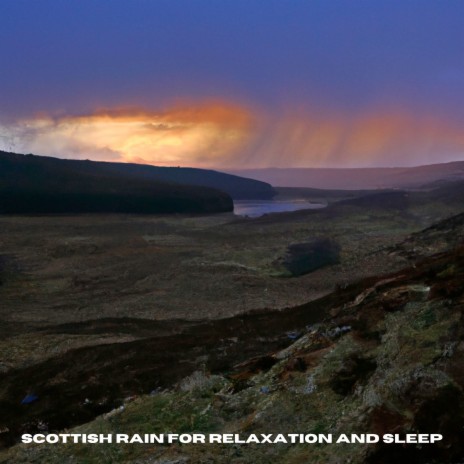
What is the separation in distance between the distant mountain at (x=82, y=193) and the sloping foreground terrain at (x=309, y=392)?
247 feet

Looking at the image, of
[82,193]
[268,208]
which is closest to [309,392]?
[82,193]

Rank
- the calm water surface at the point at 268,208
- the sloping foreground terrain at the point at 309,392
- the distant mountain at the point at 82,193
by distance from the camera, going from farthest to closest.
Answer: the calm water surface at the point at 268,208 < the distant mountain at the point at 82,193 < the sloping foreground terrain at the point at 309,392

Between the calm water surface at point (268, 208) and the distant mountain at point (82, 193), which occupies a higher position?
the distant mountain at point (82, 193)

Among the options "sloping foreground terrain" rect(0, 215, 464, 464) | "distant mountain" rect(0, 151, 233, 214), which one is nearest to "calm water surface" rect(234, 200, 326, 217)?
"distant mountain" rect(0, 151, 233, 214)

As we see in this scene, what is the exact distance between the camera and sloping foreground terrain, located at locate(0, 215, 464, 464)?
24.6ft

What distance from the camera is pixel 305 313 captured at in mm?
20422

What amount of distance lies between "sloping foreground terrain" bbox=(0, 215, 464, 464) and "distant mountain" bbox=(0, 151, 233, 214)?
75.4 meters

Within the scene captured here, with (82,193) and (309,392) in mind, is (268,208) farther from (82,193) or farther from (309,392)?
(309,392)

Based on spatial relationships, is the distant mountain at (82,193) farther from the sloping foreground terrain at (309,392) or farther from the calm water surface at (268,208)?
the sloping foreground terrain at (309,392)

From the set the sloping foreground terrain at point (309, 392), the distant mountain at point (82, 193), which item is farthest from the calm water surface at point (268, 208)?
the sloping foreground terrain at point (309, 392)

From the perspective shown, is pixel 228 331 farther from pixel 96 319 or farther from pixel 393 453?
pixel 393 453

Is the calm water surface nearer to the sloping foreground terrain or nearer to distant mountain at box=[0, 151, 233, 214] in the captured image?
distant mountain at box=[0, 151, 233, 214]

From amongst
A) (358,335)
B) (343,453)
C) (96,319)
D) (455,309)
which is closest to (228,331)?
(96,319)

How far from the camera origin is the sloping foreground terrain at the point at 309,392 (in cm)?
751
